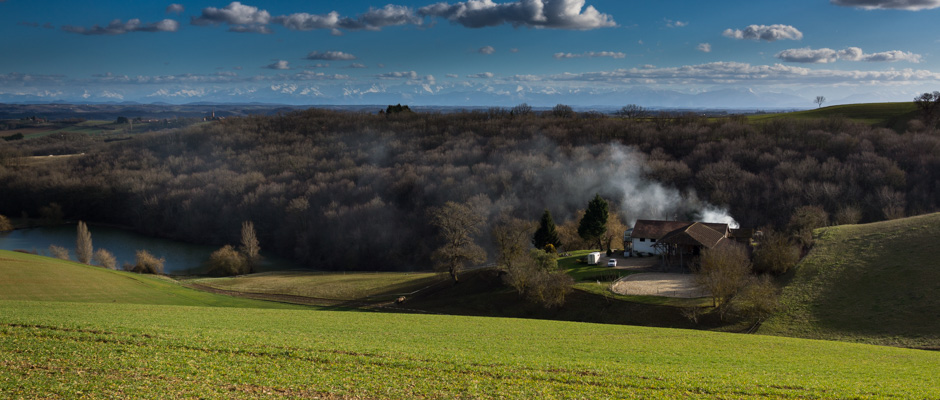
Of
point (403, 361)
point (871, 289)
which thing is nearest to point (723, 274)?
point (871, 289)

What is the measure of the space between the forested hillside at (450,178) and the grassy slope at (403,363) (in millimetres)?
36494

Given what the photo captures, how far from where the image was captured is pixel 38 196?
106312mm

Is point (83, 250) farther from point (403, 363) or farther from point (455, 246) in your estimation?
point (403, 363)

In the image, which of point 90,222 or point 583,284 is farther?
point 90,222

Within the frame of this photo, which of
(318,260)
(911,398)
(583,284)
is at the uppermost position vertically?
(911,398)

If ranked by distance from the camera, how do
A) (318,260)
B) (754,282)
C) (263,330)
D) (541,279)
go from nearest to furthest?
(263,330) → (754,282) → (541,279) → (318,260)

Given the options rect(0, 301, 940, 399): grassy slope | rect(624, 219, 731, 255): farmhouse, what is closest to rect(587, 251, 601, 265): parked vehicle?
rect(624, 219, 731, 255): farmhouse

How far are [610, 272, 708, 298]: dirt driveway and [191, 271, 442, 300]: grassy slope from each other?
1891cm

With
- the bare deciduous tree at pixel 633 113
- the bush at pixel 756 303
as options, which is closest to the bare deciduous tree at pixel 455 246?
the bush at pixel 756 303

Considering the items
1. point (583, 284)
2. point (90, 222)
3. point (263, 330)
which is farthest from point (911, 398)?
point (90, 222)

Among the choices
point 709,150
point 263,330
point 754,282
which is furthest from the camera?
point 709,150

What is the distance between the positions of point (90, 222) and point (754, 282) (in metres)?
Result: 116

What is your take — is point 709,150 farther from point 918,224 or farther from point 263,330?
point 263,330

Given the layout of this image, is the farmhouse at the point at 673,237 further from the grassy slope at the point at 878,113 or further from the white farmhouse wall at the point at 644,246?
the grassy slope at the point at 878,113
